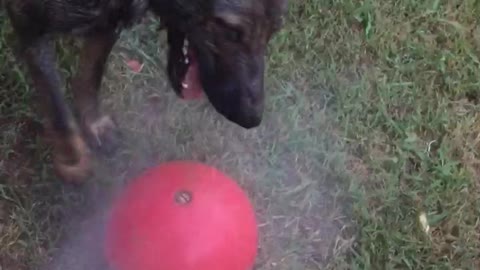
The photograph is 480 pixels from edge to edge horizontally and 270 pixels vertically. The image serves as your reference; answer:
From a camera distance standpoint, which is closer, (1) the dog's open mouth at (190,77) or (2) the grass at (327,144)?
(1) the dog's open mouth at (190,77)

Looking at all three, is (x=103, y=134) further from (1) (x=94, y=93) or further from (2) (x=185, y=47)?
(2) (x=185, y=47)

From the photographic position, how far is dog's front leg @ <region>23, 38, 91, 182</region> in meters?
3.27

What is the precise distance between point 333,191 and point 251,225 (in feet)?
2.25

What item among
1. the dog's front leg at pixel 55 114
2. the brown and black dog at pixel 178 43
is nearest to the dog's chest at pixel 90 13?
the brown and black dog at pixel 178 43

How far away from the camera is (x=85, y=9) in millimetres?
3070

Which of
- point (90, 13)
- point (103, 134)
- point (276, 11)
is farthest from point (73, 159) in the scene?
point (276, 11)

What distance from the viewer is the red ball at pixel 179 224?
2996mm

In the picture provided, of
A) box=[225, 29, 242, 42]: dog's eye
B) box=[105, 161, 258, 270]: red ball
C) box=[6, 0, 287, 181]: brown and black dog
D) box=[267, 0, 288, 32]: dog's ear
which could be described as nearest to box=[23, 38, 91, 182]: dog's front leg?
box=[6, 0, 287, 181]: brown and black dog

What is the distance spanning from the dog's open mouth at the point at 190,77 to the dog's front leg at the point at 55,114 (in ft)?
1.29

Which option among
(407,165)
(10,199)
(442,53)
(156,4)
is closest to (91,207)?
(10,199)

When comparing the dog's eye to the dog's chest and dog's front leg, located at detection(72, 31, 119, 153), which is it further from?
dog's front leg, located at detection(72, 31, 119, 153)

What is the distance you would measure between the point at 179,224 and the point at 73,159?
0.62m

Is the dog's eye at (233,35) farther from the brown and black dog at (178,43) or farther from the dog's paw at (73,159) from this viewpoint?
the dog's paw at (73,159)

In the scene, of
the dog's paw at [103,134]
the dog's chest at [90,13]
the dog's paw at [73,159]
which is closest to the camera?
the dog's chest at [90,13]
